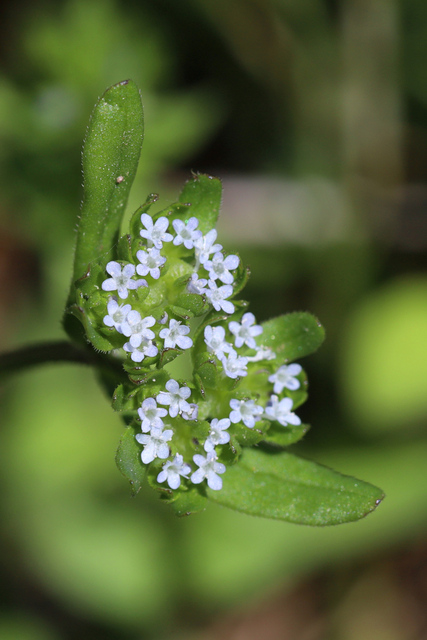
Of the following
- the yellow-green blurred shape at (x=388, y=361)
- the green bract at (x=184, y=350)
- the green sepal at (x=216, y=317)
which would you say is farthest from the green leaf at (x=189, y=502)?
the yellow-green blurred shape at (x=388, y=361)

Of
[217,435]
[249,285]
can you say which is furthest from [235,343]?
[249,285]

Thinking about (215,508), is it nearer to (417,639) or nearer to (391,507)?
(391,507)

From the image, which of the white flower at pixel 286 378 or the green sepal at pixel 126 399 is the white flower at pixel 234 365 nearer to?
the white flower at pixel 286 378

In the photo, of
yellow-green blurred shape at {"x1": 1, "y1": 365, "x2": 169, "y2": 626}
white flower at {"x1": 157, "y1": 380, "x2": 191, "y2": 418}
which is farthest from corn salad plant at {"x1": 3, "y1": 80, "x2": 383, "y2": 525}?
yellow-green blurred shape at {"x1": 1, "y1": 365, "x2": 169, "y2": 626}

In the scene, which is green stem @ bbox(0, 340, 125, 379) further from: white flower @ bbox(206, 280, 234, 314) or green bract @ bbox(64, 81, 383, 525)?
white flower @ bbox(206, 280, 234, 314)

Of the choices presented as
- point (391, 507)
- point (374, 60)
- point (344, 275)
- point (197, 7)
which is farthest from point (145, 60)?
point (391, 507)

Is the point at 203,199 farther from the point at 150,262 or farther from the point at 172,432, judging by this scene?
the point at 172,432

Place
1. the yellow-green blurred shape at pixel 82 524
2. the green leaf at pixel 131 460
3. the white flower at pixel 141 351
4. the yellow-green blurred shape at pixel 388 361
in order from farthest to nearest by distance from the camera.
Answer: the yellow-green blurred shape at pixel 388 361, the yellow-green blurred shape at pixel 82 524, the white flower at pixel 141 351, the green leaf at pixel 131 460
